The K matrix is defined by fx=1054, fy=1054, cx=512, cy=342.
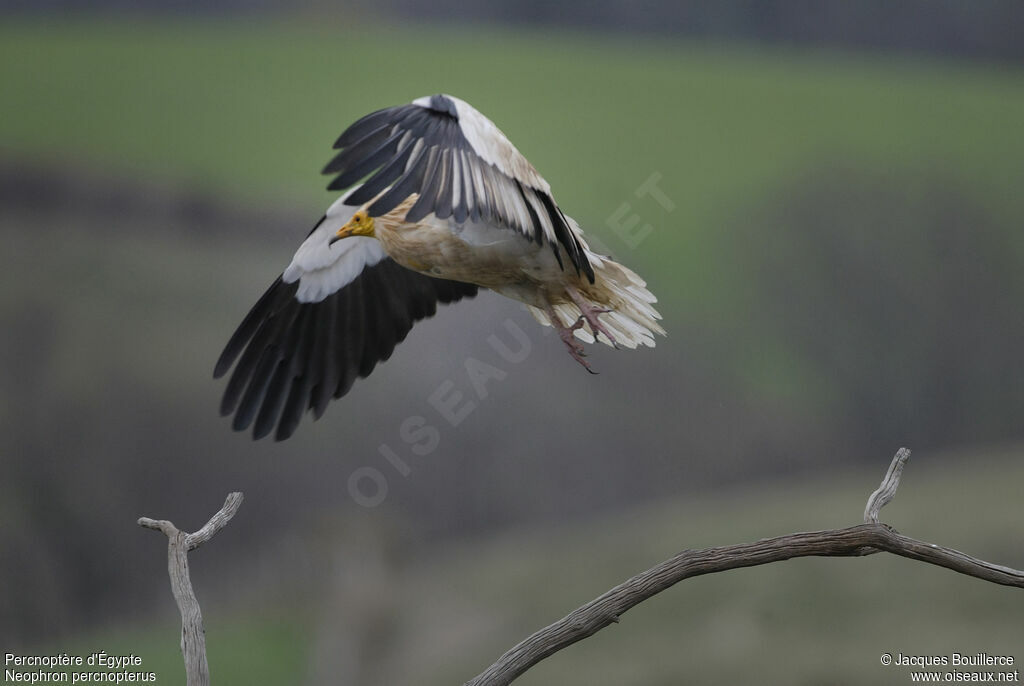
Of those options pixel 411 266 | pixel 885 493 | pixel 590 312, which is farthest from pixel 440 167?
pixel 885 493

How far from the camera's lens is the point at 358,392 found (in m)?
5.25

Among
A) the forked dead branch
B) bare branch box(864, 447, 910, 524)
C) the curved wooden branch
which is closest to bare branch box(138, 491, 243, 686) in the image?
the forked dead branch

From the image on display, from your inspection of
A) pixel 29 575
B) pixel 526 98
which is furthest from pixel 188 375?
pixel 526 98

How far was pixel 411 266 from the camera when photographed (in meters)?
2.51

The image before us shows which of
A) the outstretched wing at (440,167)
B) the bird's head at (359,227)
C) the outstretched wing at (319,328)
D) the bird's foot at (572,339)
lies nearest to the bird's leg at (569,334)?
the bird's foot at (572,339)

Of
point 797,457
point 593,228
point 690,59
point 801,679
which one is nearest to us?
point 801,679

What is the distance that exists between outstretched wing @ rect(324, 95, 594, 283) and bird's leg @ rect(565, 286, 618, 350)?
307mm

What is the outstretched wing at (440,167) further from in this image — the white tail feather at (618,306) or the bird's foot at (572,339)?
the white tail feather at (618,306)

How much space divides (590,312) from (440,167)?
2.03 feet

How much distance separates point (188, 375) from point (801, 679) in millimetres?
3218

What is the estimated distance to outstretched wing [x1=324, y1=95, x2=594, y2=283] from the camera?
6.55ft

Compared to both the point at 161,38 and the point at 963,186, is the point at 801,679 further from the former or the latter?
the point at 161,38

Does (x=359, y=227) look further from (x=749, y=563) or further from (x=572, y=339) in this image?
(x=749, y=563)

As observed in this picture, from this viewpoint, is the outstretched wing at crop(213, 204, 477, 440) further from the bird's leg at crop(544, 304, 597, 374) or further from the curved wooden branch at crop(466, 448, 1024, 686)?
the curved wooden branch at crop(466, 448, 1024, 686)
